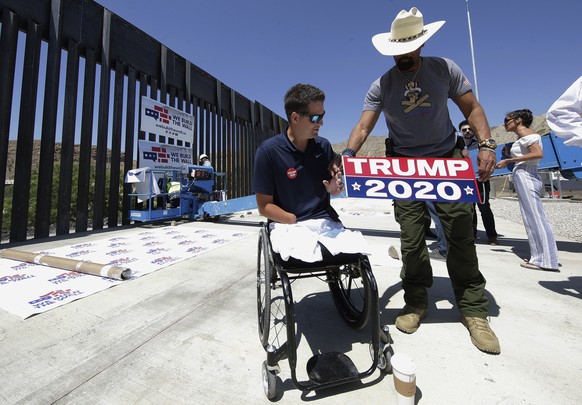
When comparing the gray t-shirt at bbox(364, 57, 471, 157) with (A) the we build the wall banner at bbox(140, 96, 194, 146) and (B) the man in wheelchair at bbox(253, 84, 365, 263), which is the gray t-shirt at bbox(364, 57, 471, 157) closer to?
(B) the man in wheelchair at bbox(253, 84, 365, 263)

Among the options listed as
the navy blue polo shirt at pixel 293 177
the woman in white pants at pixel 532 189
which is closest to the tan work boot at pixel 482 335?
the navy blue polo shirt at pixel 293 177

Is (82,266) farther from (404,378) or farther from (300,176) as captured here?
(404,378)

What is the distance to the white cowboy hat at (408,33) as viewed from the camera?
163 centimetres

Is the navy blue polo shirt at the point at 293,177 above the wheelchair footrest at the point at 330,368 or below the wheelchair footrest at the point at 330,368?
above


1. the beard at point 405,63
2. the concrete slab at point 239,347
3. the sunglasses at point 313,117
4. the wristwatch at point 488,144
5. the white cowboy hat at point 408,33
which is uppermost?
the white cowboy hat at point 408,33

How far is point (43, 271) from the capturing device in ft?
9.07

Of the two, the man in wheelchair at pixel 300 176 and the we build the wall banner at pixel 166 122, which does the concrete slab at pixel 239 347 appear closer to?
the man in wheelchair at pixel 300 176

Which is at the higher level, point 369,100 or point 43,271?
point 369,100

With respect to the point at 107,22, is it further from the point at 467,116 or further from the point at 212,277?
the point at 467,116

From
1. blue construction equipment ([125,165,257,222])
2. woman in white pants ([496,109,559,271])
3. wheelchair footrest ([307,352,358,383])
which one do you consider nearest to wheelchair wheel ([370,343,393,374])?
wheelchair footrest ([307,352,358,383])

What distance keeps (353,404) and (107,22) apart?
8637 mm

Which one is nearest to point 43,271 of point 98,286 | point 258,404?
point 98,286

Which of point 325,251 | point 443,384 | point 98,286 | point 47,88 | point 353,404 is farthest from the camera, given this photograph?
Result: point 47,88

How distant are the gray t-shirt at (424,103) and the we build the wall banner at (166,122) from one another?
730 cm
